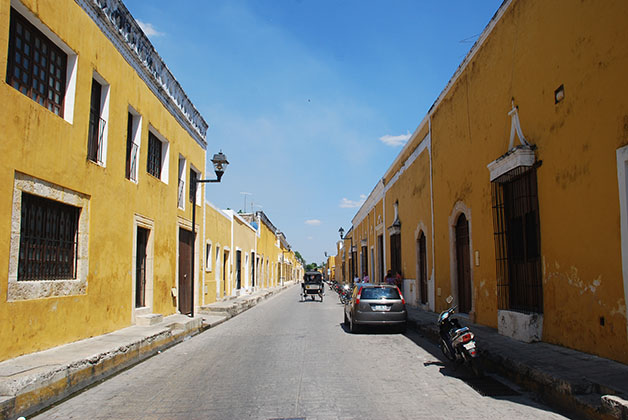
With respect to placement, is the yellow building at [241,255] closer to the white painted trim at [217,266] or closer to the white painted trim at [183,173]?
the white painted trim at [217,266]

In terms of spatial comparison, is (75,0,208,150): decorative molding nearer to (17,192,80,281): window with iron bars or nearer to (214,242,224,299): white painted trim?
(17,192,80,281): window with iron bars

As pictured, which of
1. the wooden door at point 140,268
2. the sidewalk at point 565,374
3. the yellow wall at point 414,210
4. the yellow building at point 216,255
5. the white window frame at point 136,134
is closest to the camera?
the sidewalk at point 565,374

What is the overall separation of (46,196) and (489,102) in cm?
941

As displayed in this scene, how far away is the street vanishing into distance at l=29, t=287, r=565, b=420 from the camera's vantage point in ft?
18.1

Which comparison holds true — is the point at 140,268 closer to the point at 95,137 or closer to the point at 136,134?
the point at 136,134

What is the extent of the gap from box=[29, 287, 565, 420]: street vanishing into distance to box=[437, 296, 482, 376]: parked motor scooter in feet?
0.79

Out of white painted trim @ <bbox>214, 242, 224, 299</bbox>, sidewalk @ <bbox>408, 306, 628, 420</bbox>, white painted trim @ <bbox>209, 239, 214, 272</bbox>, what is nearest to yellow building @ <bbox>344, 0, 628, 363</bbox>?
sidewalk @ <bbox>408, 306, 628, 420</bbox>

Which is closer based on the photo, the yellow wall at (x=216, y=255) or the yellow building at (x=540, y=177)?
the yellow building at (x=540, y=177)

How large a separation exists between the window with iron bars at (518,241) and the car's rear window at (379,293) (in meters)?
3.15

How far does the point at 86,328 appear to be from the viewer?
927 cm

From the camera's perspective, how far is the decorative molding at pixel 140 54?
1020 cm

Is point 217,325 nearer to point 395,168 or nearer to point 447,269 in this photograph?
point 447,269

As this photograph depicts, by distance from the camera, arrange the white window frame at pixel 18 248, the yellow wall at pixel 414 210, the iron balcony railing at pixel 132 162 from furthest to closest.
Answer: the yellow wall at pixel 414 210
the iron balcony railing at pixel 132 162
the white window frame at pixel 18 248

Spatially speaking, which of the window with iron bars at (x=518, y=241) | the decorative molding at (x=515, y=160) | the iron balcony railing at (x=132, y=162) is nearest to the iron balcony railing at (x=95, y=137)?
the iron balcony railing at (x=132, y=162)
